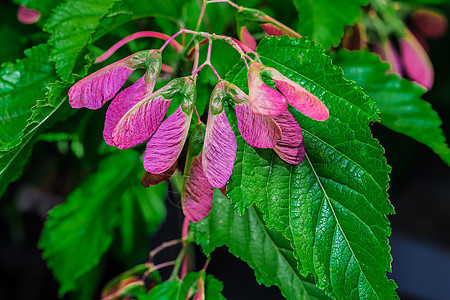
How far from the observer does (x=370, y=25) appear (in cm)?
68

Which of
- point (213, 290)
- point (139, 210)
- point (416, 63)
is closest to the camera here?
point (213, 290)

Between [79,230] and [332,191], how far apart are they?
43cm

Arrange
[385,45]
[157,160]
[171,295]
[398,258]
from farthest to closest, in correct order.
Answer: [398,258] < [385,45] < [171,295] < [157,160]

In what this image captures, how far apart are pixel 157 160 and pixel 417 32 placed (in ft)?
1.94

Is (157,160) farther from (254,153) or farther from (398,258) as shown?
(398,258)

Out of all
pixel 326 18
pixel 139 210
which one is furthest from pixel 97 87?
pixel 139 210

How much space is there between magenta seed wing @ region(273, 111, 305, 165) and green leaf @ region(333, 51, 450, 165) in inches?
7.3

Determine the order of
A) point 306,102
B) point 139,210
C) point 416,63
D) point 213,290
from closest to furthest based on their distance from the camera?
point 306,102, point 213,290, point 416,63, point 139,210

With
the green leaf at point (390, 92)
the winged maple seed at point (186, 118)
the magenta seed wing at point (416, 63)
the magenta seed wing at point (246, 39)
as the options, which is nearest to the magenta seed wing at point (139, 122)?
the winged maple seed at point (186, 118)

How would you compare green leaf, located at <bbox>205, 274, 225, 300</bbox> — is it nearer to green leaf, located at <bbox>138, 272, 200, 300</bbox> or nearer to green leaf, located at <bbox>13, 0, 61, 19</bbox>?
green leaf, located at <bbox>138, 272, 200, 300</bbox>

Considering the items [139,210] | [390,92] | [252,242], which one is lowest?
[139,210]

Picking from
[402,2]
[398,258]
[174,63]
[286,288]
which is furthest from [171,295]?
[398,258]

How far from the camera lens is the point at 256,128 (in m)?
0.29

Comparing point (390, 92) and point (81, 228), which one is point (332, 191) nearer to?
point (390, 92)
